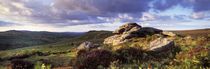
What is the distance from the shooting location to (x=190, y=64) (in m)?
5.60

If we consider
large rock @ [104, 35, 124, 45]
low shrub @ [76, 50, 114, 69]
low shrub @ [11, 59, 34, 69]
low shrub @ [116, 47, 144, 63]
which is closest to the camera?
low shrub @ [76, 50, 114, 69]

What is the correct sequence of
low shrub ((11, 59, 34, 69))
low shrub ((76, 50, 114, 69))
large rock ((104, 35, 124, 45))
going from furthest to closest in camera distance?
large rock ((104, 35, 124, 45)) → low shrub ((11, 59, 34, 69)) → low shrub ((76, 50, 114, 69))

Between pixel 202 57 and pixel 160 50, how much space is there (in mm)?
4525

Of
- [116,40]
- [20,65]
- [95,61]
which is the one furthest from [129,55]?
[116,40]

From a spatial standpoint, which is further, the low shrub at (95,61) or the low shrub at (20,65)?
the low shrub at (20,65)

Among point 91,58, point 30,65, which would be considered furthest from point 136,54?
point 30,65

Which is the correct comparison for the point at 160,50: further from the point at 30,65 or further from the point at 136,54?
the point at 30,65

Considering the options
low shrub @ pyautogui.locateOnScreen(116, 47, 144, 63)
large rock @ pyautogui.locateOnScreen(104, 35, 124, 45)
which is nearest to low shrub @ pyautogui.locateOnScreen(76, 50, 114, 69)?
low shrub @ pyautogui.locateOnScreen(116, 47, 144, 63)

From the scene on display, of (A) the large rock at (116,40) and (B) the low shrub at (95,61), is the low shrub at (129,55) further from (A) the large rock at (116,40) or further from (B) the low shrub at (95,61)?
(A) the large rock at (116,40)

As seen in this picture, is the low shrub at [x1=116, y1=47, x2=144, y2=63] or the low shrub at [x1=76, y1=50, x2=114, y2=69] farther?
the low shrub at [x1=116, y1=47, x2=144, y2=63]

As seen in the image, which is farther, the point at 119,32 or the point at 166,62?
the point at 119,32

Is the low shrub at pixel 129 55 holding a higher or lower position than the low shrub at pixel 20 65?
higher

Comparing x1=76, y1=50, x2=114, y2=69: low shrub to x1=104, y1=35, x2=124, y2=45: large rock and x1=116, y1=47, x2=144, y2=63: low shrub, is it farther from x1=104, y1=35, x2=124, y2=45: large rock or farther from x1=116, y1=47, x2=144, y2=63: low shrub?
x1=104, y1=35, x2=124, y2=45: large rock

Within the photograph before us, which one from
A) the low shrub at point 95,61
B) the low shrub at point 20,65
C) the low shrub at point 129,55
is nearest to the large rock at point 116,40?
the low shrub at point 129,55
